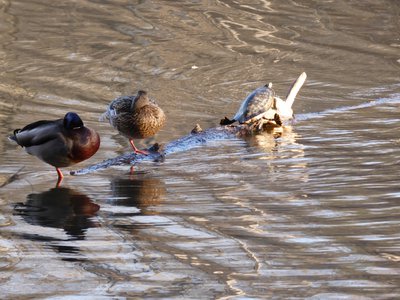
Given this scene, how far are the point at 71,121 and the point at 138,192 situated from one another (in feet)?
2.57

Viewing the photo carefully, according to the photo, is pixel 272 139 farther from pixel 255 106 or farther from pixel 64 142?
pixel 64 142

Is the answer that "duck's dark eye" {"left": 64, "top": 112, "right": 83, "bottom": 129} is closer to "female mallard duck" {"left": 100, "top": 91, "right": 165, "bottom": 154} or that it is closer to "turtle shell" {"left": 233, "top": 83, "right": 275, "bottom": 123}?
"female mallard duck" {"left": 100, "top": 91, "right": 165, "bottom": 154}

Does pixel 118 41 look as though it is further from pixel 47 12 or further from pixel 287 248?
pixel 287 248

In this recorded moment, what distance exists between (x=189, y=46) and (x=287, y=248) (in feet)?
26.6

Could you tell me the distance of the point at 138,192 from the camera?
7879mm

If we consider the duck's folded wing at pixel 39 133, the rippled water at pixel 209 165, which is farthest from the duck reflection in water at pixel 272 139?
the duck's folded wing at pixel 39 133

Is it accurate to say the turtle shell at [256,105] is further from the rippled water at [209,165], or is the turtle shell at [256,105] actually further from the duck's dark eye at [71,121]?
the duck's dark eye at [71,121]

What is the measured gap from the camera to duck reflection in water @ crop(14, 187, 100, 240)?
274 inches

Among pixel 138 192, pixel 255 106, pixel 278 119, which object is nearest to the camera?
pixel 138 192

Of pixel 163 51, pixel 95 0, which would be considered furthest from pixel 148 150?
pixel 95 0

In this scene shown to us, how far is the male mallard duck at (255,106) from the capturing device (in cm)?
996

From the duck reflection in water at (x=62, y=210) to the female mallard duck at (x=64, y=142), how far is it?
28cm

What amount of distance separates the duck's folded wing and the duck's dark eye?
0.08 metres

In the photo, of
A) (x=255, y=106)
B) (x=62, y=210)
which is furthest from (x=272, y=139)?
(x=62, y=210)
